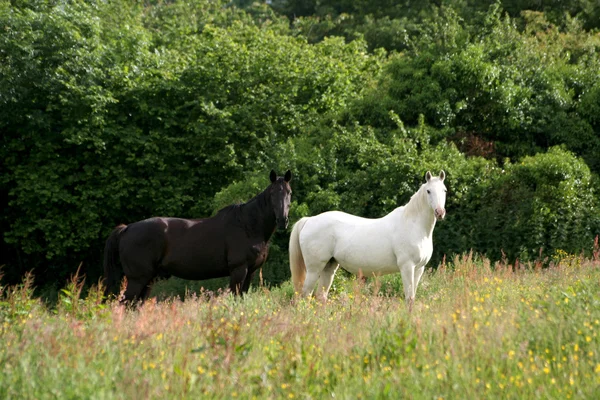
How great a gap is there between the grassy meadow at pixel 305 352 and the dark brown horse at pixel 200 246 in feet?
11.2

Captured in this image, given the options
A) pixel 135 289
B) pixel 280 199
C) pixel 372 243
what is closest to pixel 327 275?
pixel 372 243

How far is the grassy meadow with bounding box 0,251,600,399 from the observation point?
20.4 ft

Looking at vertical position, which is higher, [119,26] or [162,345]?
[119,26]

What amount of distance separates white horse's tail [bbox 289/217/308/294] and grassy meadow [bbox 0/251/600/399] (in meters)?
3.72

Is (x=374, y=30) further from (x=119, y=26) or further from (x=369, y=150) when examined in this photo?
(x=369, y=150)

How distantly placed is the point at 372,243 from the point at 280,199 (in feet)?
4.40

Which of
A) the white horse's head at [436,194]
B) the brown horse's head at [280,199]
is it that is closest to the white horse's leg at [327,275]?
the brown horse's head at [280,199]

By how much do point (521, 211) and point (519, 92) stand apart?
14.8 feet

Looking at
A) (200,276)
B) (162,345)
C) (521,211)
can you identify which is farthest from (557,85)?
(162,345)

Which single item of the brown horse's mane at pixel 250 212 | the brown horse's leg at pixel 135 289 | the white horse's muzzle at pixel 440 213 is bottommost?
the brown horse's leg at pixel 135 289

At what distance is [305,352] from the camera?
A: 6.90 meters

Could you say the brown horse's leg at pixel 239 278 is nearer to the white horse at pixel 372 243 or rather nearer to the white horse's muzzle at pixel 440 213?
the white horse at pixel 372 243

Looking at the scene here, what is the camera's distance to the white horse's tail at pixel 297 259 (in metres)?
12.3

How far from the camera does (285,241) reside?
1822cm
